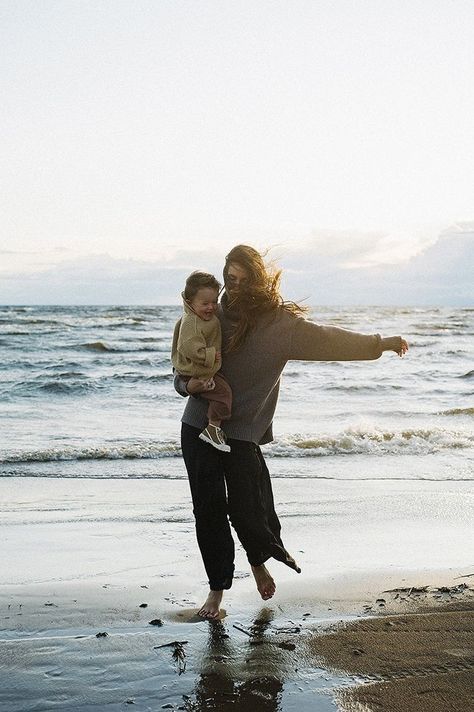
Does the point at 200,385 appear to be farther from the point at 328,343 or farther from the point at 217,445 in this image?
the point at 328,343

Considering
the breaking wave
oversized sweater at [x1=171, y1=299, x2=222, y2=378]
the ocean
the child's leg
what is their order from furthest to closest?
the breaking wave → the ocean → the child's leg → oversized sweater at [x1=171, y1=299, x2=222, y2=378]

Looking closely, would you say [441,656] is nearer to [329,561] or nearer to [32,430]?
[329,561]

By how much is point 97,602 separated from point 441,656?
1.83 metres

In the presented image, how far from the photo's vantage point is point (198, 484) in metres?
4.34

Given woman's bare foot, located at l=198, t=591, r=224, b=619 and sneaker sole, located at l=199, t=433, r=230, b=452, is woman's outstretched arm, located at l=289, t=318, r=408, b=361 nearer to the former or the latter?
sneaker sole, located at l=199, t=433, r=230, b=452

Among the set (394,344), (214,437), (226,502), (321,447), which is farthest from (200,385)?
(321,447)

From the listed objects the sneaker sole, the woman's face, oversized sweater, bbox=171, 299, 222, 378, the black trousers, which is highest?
the woman's face

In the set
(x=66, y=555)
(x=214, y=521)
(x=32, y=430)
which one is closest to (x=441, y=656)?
(x=214, y=521)

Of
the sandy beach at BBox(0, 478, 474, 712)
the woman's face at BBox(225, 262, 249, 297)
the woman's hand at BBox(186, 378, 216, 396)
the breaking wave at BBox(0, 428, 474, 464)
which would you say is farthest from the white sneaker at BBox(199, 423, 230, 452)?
the breaking wave at BBox(0, 428, 474, 464)

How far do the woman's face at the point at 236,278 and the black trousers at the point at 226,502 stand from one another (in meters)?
0.74

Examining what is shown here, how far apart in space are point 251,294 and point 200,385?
1.70 ft

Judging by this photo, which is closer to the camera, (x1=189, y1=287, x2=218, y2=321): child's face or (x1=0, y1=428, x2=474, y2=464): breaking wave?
(x1=189, y1=287, x2=218, y2=321): child's face

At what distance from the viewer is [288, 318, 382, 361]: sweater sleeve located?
431 cm

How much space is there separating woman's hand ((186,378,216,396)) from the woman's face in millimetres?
453
